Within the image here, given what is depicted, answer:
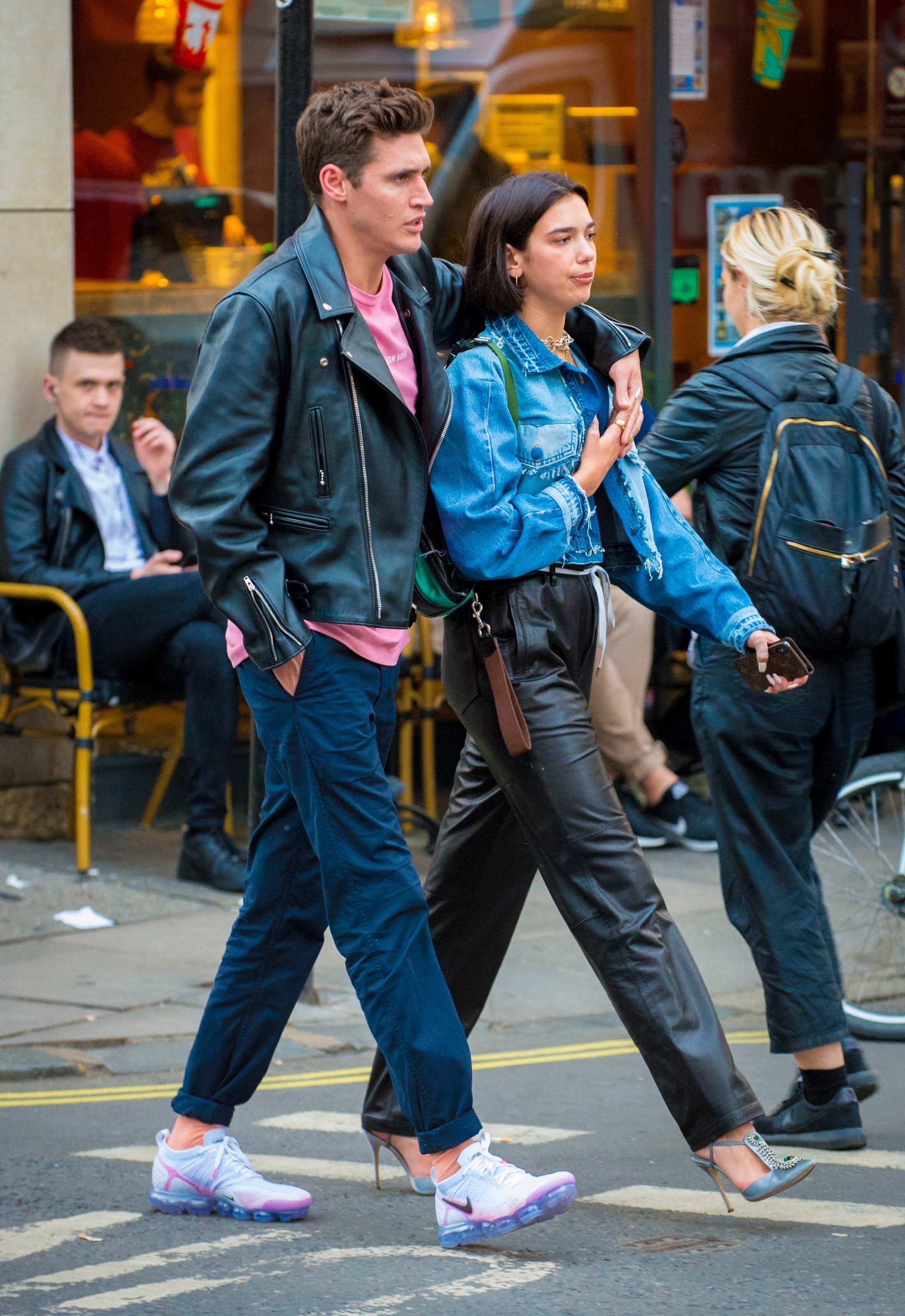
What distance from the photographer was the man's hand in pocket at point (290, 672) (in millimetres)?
3889

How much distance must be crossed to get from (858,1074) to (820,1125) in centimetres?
29

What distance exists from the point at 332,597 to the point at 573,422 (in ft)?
2.13

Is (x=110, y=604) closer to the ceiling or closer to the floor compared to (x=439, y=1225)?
closer to the ceiling

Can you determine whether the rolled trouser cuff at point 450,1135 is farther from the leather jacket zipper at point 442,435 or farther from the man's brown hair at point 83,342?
the man's brown hair at point 83,342

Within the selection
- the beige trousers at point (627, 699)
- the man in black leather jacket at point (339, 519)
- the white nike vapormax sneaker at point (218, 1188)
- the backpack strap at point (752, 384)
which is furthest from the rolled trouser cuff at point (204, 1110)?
the beige trousers at point (627, 699)

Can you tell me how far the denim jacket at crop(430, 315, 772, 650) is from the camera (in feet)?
13.3

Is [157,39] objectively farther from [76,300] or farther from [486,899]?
[486,899]

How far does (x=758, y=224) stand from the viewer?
4934mm

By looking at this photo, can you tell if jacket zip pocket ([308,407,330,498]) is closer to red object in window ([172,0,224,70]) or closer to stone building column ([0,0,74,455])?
stone building column ([0,0,74,455])

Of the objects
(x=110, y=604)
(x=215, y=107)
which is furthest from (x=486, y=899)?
(x=215, y=107)

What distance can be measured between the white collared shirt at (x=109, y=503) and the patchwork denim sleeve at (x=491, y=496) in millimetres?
3857

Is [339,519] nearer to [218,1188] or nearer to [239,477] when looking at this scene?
[239,477]

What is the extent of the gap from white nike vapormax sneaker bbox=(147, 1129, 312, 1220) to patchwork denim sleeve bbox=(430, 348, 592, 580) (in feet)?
4.03

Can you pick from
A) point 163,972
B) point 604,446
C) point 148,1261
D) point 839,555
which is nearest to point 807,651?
point 839,555
